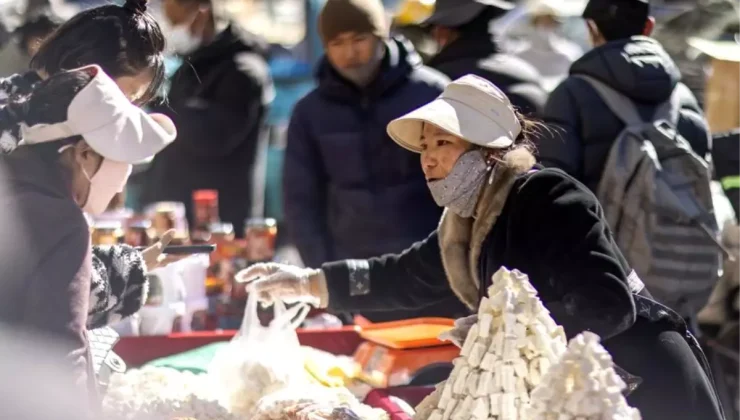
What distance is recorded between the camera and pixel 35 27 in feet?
15.6

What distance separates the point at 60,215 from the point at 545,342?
904mm

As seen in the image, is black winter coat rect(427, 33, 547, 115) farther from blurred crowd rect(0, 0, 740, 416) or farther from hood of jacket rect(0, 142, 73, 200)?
hood of jacket rect(0, 142, 73, 200)

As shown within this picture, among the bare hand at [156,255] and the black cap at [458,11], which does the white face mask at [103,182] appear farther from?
the black cap at [458,11]

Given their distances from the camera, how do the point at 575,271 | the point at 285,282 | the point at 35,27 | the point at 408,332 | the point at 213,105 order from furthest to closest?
the point at 213,105 < the point at 35,27 < the point at 408,332 < the point at 285,282 < the point at 575,271

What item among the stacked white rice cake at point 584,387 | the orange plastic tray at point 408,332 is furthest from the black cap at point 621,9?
the stacked white rice cake at point 584,387

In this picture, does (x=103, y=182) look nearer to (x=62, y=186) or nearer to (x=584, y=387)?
(x=62, y=186)

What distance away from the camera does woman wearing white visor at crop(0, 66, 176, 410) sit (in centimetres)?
217

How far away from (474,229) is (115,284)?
0.80 m

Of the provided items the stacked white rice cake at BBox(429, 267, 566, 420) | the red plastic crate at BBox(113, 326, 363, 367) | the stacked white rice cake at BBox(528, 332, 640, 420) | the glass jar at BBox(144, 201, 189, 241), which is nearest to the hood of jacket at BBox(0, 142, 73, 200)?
the stacked white rice cake at BBox(429, 267, 566, 420)

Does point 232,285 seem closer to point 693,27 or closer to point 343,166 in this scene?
point 343,166

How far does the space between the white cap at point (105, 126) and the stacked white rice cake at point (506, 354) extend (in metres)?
0.78

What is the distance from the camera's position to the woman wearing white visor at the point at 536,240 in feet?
7.92

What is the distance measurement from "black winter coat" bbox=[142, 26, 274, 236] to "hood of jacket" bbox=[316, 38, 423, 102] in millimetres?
820

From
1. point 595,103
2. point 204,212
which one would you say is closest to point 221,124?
point 204,212
